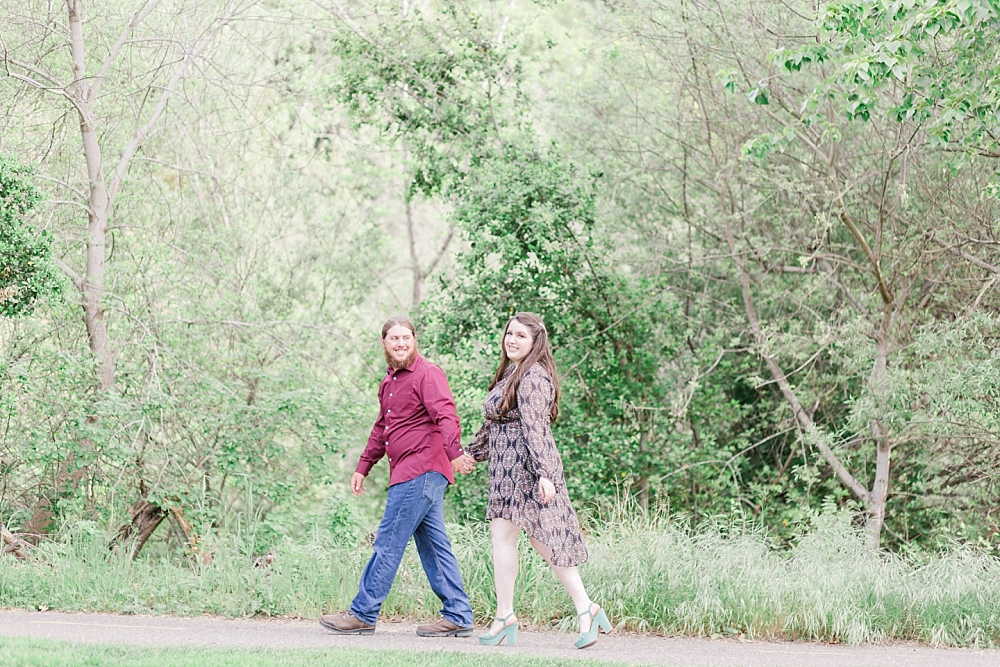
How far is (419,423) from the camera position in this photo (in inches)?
240

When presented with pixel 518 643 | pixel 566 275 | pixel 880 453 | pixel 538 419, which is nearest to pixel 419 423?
pixel 538 419

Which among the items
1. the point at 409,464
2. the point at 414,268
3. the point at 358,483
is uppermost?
the point at 414,268

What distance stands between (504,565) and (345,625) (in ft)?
3.33

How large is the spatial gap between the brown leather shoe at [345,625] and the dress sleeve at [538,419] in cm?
142

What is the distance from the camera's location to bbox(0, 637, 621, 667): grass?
5164mm

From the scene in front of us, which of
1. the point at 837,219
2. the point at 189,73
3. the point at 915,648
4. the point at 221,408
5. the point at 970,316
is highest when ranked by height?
the point at 189,73

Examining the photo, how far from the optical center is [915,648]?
632 centimetres

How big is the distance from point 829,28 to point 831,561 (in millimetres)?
3844

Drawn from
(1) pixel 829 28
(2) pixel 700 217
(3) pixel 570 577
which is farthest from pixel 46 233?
(2) pixel 700 217

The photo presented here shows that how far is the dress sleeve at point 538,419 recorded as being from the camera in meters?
5.88

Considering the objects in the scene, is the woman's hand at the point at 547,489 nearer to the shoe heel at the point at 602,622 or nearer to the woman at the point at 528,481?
the woman at the point at 528,481

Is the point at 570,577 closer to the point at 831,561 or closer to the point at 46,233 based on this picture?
the point at 831,561

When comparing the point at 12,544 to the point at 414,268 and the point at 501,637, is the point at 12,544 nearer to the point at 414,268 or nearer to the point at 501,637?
the point at 501,637

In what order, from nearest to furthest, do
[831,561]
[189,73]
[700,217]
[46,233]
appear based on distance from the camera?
[831,561] → [46,233] → [189,73] → [700,217]
